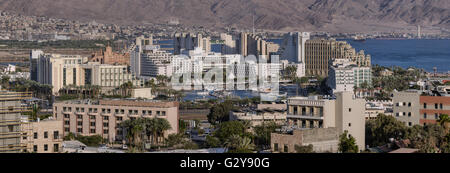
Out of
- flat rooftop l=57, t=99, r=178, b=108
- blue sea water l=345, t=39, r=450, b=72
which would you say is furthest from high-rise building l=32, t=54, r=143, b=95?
blue sea water l=345, t=39, r=450, b=72

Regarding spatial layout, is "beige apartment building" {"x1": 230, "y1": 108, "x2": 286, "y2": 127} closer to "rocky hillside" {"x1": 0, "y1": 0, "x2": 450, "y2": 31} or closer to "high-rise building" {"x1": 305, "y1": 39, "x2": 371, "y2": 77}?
"high-rise building" {"x1": 305, "y1": 39, "x2": 371, "y2": 77}

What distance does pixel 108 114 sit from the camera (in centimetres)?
1983

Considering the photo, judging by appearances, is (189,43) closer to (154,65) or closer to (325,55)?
(325,55)

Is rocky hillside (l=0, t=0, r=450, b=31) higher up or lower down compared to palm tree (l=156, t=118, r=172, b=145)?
higher up

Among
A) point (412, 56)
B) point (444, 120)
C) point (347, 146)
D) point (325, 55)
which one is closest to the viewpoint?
point (347, 146)

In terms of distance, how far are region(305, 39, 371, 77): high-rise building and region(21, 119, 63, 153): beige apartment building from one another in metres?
40.8

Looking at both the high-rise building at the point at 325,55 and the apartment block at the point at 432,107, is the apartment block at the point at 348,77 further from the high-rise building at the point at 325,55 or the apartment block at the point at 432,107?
the apartment block at the point at 432,107

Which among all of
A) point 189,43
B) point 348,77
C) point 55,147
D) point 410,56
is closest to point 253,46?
point 189,43

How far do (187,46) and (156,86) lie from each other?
20716 millimetres

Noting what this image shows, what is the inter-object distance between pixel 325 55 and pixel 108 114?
36263 mm

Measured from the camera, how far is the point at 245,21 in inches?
5615

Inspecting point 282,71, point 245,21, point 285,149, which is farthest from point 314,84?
point 245,21

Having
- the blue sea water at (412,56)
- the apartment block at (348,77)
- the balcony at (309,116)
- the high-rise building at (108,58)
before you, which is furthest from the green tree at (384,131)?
the blue sea water at (412,56)

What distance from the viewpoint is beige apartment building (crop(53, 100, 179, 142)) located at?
62.6ft
